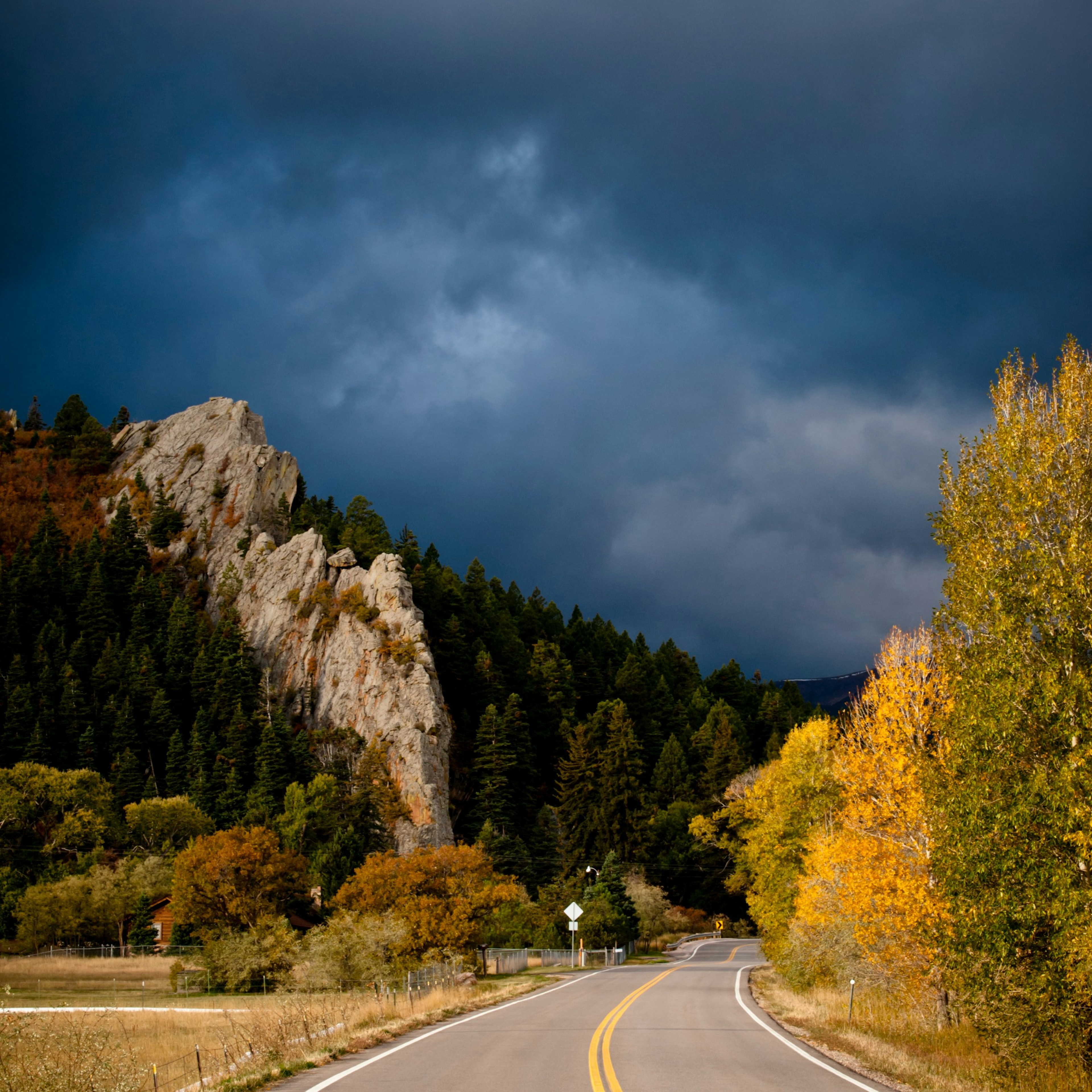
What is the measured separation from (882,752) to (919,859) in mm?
2404

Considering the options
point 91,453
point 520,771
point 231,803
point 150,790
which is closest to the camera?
point 231,803

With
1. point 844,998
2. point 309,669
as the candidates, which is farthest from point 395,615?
point 844,998

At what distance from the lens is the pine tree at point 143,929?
61.6 m

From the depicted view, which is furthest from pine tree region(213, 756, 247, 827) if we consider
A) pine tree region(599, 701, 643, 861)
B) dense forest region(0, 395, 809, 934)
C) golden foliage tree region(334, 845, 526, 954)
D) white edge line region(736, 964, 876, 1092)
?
white edge line region(736, 964, 876, 1092)

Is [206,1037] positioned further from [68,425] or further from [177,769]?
[68,425]

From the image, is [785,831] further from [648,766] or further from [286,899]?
[648,766]

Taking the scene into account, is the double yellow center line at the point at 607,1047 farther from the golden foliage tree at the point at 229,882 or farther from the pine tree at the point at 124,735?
the pine tree at the point at 124,735

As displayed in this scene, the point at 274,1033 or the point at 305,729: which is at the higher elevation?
the point at 305,729

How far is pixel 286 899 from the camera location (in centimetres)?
5562

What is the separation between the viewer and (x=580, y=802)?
318ft

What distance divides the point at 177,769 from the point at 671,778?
166ft

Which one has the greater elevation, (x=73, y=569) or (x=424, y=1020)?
(x=73, y=569)

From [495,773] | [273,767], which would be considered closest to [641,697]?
[495,773]

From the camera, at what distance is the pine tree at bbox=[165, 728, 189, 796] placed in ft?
278
